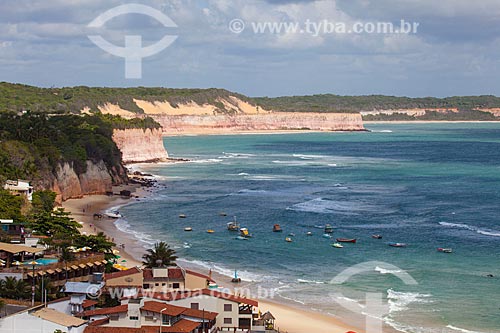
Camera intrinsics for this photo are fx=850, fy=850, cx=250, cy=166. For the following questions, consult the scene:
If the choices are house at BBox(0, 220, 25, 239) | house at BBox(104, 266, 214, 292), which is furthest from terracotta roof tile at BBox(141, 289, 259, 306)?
house at BBox(0, 220, 25, 239)

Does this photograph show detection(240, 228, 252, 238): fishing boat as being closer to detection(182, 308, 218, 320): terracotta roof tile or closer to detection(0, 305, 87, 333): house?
detection(182, 308, 218, 320): terracotta roof tile

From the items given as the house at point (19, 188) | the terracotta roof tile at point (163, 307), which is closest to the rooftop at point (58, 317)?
the terracotta roof tile at point (163, 307)

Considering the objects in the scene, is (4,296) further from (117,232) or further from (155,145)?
(155,145)

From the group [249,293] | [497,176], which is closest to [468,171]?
[497,176]

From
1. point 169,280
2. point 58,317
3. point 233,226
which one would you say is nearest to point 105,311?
point 58,317

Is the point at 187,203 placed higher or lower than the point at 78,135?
lower

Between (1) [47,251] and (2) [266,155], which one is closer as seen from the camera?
(1) [47,251]

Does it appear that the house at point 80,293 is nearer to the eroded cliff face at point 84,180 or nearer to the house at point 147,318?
the house at point 147,318
